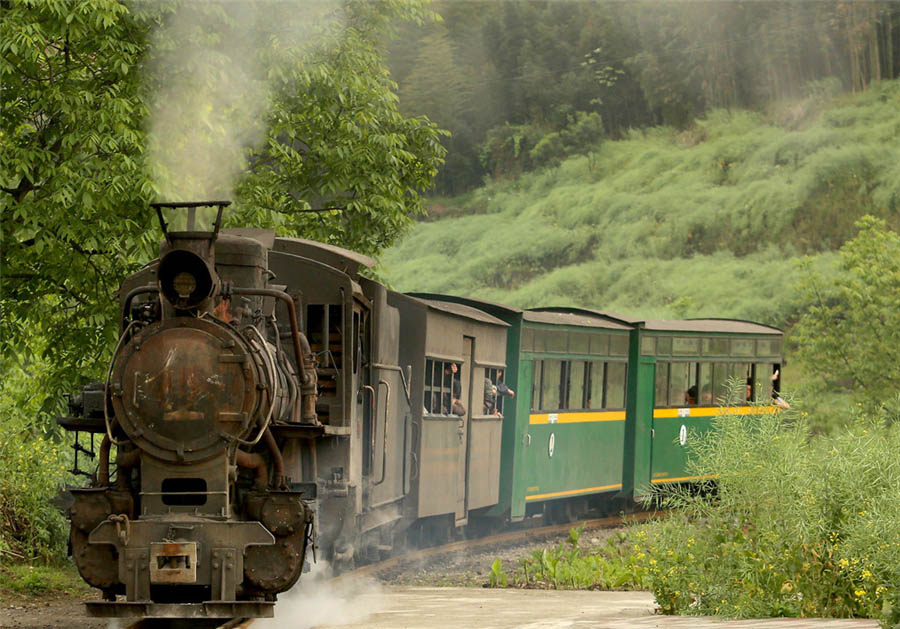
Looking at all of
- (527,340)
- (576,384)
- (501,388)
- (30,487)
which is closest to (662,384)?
(576,384)

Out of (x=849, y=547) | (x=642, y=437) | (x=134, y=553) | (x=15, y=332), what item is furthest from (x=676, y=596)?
(x=642, y=437)

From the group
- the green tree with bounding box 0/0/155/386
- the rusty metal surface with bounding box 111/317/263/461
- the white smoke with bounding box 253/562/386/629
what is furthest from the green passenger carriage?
the rusty metal surface with bounding box 111/317/263/461

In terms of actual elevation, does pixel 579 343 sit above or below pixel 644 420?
above

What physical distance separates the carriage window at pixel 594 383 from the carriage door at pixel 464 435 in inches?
159

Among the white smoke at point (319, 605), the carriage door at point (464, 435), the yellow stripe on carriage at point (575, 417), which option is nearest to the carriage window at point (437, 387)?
the carriage door at point (464, 435)

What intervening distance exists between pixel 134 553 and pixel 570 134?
65.9 m

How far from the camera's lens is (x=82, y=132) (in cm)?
1216

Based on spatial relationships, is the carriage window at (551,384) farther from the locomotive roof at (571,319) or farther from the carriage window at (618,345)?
the carriage window at (618,345)

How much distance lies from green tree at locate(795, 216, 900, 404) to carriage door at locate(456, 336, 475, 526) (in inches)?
719

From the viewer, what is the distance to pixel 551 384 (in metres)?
17.6

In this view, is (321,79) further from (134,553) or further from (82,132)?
(134,553)

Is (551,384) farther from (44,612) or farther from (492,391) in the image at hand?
(44,612)

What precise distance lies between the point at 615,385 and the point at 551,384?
207cm

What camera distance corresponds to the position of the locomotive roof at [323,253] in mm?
10031
